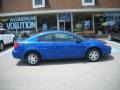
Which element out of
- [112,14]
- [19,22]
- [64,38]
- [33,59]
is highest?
[112,14]

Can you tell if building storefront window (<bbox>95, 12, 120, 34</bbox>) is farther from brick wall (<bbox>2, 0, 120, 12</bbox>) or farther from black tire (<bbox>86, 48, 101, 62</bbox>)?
black tire (<bbox>86, 48, 101, 62</bbox>)

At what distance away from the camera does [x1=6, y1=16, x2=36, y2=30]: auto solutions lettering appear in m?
30.2

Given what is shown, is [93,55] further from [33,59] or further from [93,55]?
[33,59]

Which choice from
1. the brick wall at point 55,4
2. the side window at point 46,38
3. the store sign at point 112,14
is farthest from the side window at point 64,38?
the store sign at point 112,14

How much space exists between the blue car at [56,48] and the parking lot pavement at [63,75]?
35 cm

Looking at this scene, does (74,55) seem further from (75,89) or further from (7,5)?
(7,5)

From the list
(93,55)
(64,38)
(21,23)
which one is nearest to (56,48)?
(64,38)

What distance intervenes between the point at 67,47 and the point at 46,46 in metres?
0.95

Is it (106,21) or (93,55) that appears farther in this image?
(106,21)

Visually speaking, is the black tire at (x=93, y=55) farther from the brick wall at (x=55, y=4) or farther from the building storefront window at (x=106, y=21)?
the brick wall at (x=55, y=4)

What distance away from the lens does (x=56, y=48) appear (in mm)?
13016

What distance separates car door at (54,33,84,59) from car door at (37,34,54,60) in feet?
0.75

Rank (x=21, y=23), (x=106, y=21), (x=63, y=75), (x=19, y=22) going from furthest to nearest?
(x=19, y=22), (x=21, y=23), (x=106, y=21), (x=63, y=75)

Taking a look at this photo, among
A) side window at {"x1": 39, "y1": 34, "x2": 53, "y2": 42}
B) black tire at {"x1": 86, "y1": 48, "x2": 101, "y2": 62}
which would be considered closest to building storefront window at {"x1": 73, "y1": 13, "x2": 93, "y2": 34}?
black tire at {"x1": 86, "y1": 48, "x2": 101, "y2": 62}
